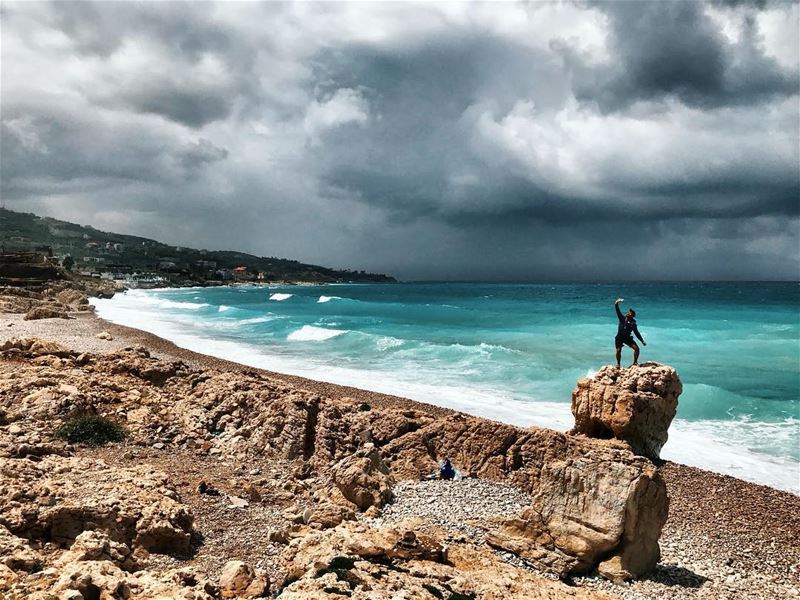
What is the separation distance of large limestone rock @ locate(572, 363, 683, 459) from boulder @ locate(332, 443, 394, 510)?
253 inches

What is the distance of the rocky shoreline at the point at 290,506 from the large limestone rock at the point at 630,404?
33.0 inches

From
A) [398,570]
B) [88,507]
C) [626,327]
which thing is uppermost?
[626,327]

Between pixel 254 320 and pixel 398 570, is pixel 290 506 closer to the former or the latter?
pixel 398 570

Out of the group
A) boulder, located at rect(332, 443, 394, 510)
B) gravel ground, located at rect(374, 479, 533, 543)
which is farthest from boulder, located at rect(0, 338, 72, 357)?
gravel ground, located at rect(374, 479, 533, 543)

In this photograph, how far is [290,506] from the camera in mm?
10570

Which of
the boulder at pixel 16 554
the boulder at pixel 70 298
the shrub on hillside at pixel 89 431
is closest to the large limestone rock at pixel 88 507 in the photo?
the boulder at pixel 16 554

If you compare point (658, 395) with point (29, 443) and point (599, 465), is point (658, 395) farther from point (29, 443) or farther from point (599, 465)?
point (29, 443)

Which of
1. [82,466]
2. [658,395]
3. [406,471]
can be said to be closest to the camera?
[82,466]

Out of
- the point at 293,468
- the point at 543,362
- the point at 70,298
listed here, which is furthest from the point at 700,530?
the point at 70,298

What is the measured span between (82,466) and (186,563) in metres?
3.33

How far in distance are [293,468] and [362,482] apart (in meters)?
2.78

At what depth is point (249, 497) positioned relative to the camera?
1098cm

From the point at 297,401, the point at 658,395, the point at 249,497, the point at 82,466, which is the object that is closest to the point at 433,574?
the point at 249,497

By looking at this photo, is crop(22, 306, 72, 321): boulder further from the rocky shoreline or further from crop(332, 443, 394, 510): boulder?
crop(332, 443, 394, 510): boulder
